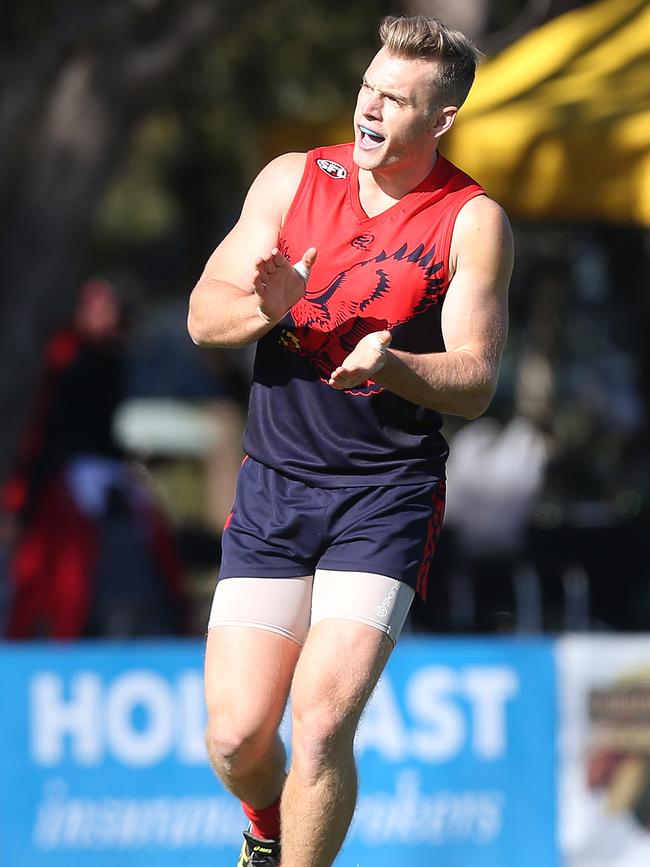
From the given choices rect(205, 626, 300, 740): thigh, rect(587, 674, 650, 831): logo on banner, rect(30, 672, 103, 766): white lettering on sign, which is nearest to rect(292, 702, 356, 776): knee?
rect(205, 626, 300, 740): thigh

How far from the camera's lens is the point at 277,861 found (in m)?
4.06

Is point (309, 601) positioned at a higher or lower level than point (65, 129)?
lower

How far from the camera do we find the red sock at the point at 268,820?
4059mm

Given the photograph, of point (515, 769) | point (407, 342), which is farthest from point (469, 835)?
point (407, 342)

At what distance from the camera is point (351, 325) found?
12.4 ft

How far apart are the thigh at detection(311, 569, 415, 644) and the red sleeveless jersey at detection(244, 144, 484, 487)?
23 centimetres

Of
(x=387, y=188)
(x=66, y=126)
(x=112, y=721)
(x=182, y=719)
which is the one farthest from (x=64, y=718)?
(x=66, y=126)

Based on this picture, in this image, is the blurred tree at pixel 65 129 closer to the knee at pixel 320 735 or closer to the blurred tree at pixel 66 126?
the blurred tree at pixel 66 126

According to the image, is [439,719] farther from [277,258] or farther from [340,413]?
[277,258]

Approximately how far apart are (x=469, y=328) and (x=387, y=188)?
44 cm

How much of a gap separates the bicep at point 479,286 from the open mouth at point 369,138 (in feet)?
0.84

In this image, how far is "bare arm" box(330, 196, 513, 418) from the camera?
3541 mm

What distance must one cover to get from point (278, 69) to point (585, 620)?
7.12m

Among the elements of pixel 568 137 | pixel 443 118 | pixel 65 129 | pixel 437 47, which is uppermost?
pixel 65 129
